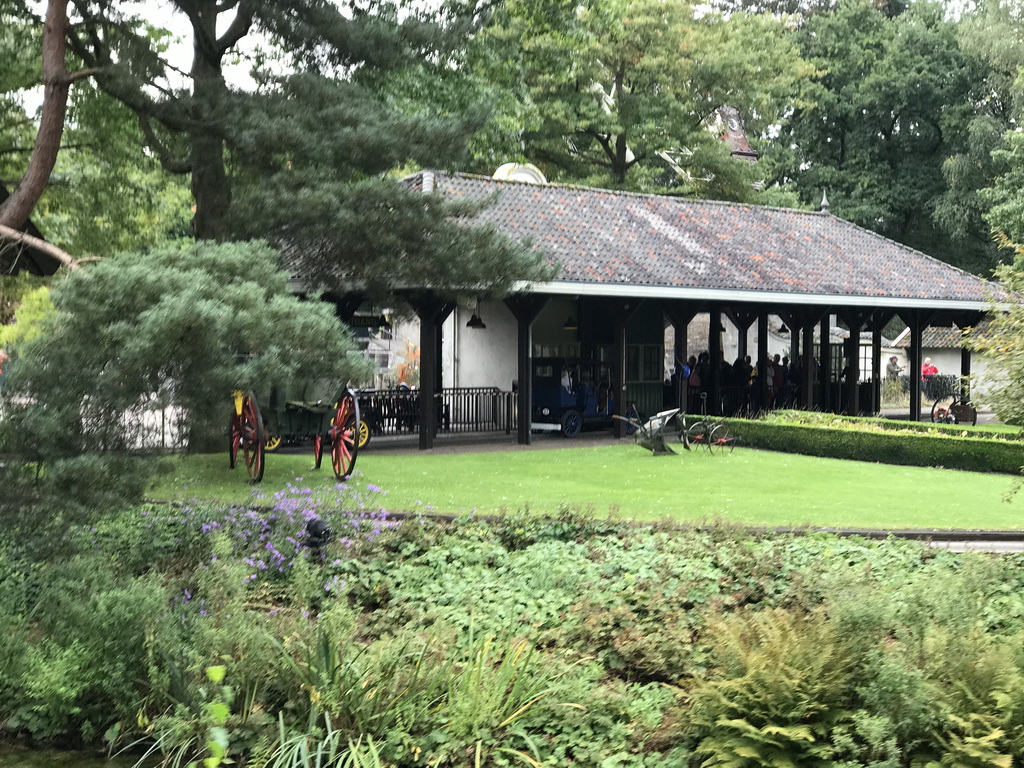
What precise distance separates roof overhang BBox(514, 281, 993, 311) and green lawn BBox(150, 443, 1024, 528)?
106 inches

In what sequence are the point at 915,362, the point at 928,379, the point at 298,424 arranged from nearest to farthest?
the point at 298,424
the point at 915,362
the point at 928,379

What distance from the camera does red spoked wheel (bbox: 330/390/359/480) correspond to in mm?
13648

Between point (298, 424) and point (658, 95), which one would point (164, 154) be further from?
point (658, 95)

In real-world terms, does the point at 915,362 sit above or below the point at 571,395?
above

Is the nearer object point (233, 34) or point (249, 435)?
point (249, 435)

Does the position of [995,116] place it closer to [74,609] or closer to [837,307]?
[837,307]

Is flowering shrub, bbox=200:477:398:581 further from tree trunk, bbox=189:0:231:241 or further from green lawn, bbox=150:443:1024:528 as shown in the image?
tree trunk, bbox=189:0:231:241

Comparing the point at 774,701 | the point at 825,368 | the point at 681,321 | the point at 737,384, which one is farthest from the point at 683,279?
the point at 774,701

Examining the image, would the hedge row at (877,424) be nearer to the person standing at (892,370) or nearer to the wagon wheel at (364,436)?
the wagon wheel at (364,436)

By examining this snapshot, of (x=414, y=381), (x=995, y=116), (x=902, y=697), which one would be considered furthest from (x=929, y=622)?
(x=995, y=116)

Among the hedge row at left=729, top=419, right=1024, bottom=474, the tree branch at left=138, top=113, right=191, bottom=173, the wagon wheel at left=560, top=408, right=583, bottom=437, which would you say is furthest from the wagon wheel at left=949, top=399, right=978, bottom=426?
the tree branch at left=138, top=113, right=191, bottom=173

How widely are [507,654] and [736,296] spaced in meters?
15.0

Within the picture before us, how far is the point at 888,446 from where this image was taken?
1806 cm

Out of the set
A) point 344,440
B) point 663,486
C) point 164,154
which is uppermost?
point 164,154
